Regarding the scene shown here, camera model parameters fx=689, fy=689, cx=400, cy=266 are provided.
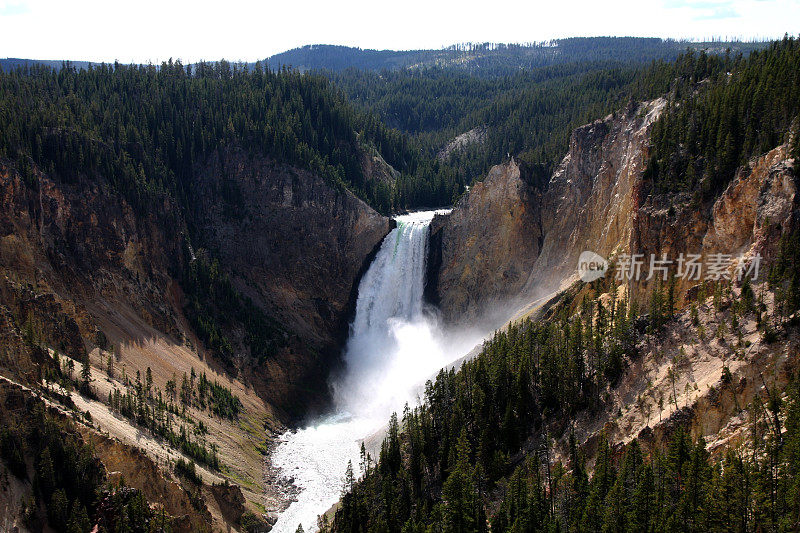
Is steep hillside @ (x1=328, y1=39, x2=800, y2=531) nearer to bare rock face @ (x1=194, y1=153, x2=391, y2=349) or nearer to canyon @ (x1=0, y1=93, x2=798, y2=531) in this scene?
canyon @ (x1=0, y1=93, x2=798, y2=531)

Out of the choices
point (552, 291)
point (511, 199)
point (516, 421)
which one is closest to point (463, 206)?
point (511, 199)

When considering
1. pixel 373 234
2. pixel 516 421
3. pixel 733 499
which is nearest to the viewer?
pixel 733 499

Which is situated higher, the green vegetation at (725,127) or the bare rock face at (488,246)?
the green vegetation at (725,127)

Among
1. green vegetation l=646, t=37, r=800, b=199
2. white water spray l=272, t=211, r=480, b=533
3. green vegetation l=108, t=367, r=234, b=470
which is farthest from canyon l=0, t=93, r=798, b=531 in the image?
green vegetation l=646, t=37, r=800, b=199

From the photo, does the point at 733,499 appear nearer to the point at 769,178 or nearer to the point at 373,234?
the point at 769,178

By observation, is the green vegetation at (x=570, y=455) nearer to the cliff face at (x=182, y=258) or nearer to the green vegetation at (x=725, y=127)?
the green vegetation at (x=725, y=127)

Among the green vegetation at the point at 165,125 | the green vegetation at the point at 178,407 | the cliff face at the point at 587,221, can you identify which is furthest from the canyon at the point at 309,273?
the green vegetation at the point at 165,125
